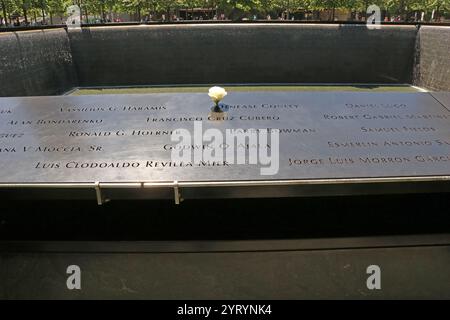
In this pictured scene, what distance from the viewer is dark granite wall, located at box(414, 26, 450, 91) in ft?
44.1

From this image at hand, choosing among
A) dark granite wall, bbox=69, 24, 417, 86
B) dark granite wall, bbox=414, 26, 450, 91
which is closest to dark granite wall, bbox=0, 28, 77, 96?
dark granite wall, bbox=69, 24, 417, 86

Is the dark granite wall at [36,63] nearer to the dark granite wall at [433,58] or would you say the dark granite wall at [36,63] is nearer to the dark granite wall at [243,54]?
the dark granite wall at [243,54]

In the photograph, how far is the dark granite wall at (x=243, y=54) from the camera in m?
15.1

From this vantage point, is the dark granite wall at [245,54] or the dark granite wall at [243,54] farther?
the dark granite wall at [243,54]

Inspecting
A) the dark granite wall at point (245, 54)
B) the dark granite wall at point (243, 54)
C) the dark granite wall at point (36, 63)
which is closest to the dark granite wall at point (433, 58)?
the dark granite wall at point (245, 54)

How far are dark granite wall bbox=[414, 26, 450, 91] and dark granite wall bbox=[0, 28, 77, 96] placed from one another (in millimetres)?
12499

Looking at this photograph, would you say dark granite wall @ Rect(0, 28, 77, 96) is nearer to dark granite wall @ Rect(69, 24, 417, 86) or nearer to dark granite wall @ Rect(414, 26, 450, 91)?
dark granite wall @ Rect(69, 24, 417, 86)

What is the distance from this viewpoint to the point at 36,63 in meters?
12.5

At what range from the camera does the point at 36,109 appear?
406 cm

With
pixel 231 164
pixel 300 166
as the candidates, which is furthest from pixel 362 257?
pixel 231 164

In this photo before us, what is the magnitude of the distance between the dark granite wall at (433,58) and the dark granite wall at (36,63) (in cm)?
1250

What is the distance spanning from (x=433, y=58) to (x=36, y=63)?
1285 cm

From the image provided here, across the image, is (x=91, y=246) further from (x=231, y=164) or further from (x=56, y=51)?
(x=56, y=51)

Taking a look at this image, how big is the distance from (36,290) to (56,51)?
11.8m
